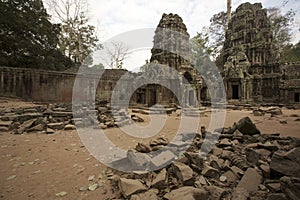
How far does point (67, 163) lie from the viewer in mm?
3559

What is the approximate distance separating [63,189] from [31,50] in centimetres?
2135

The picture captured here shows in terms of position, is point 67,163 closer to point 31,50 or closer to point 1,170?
point 1,170

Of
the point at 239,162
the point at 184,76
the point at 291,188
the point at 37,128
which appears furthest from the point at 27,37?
the point at 291,188

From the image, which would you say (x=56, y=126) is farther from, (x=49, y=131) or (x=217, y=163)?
(x=217, y=163)

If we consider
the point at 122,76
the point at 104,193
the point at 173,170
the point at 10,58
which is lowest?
the point at 104,193

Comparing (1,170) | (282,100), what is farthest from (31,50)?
(282,100)

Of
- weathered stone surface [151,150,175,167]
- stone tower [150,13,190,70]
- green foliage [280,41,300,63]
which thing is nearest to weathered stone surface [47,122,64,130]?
weathered stone surface [151,150,175,167]

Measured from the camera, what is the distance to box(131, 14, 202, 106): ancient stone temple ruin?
16.4 metres

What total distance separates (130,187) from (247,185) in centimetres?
152

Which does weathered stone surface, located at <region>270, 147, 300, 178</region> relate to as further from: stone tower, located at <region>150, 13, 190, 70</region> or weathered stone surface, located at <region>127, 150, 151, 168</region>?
stone tower, located at <region>150, 13, 190, 70</region>

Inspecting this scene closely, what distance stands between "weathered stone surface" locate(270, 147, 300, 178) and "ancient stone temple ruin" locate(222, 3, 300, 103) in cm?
2140

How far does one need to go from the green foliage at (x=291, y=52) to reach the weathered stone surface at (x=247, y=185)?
31496mm

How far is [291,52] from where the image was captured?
28500mm

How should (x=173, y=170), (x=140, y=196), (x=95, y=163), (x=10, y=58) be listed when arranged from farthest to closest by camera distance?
(x=10, y=58) → (x=95, y=163) → (x=173, y=170) → (x=140, y=196)
